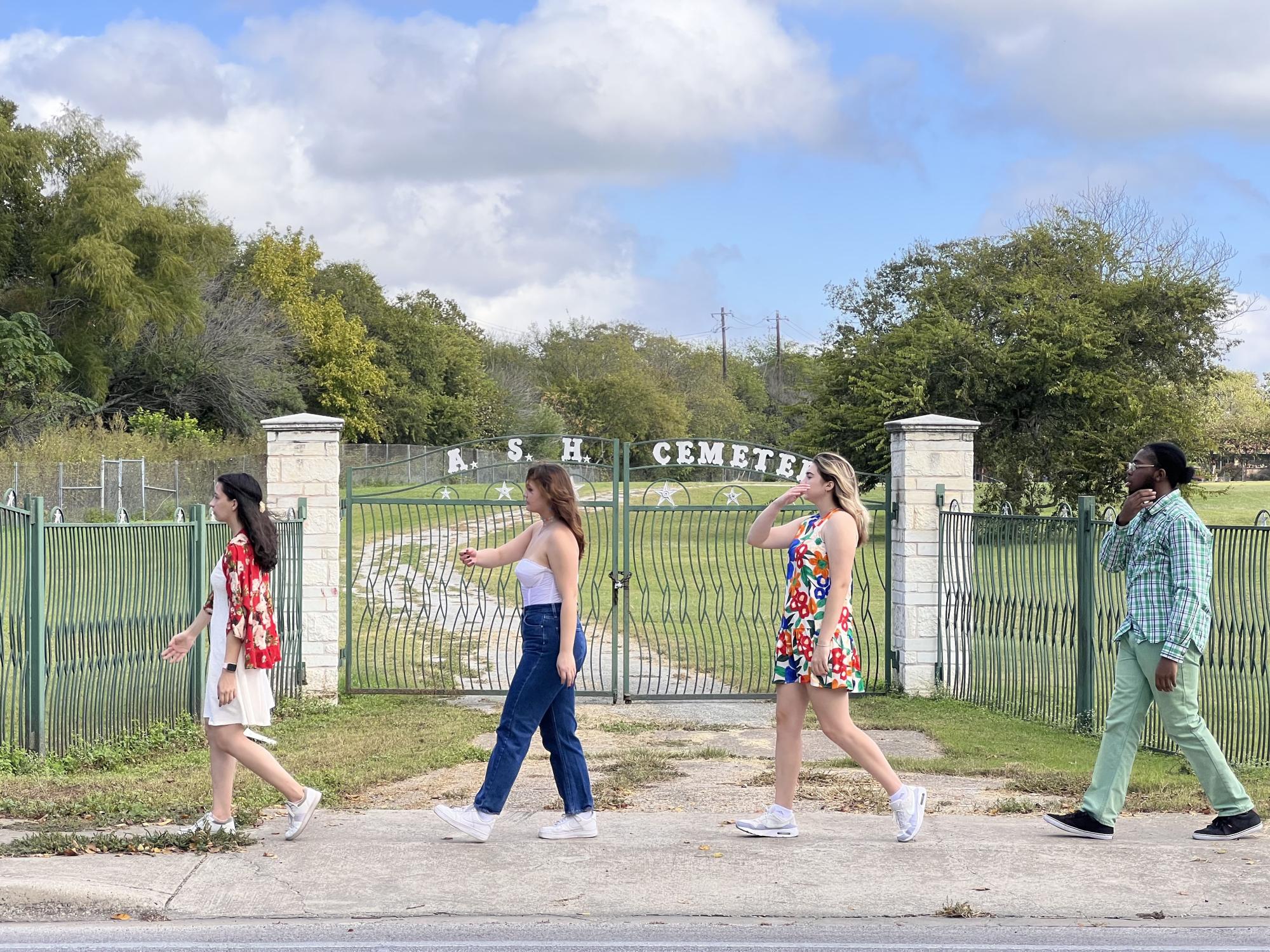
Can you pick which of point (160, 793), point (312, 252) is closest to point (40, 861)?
point (160, 793)

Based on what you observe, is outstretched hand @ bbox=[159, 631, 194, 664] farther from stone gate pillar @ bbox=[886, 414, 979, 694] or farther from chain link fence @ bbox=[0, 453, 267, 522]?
chain link fence @ bbox=[0, 453, 267, 522]

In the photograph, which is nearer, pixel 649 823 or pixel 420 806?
pixel 649 823

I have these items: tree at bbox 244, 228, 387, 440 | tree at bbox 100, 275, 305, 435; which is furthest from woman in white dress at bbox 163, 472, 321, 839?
tree at bbox 244, 228, 387, 440

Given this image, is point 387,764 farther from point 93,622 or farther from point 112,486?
point 112,486

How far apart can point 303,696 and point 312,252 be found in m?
49.6

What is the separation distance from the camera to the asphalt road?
5.16 m

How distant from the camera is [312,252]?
58906 mm

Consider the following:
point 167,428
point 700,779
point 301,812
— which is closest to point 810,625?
point 700,779

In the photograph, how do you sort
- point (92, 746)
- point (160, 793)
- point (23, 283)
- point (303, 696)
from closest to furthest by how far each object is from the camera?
1. point (160, 793)
2. point (92, 746)
3. point (303, 696)
4. point (23, 283)

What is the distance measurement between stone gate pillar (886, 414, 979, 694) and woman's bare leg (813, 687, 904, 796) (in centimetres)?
557

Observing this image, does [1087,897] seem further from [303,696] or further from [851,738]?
[303,696]

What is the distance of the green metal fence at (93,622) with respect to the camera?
26.8ft

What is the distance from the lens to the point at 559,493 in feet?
21.4

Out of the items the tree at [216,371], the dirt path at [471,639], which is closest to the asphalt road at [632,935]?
the dirt path at [471,639]
